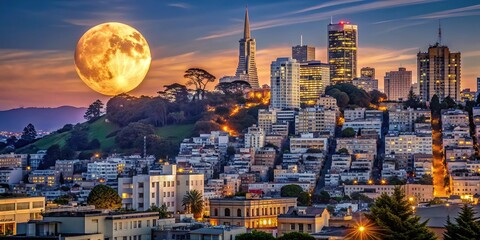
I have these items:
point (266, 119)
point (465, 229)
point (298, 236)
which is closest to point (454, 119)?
point (266, 119)

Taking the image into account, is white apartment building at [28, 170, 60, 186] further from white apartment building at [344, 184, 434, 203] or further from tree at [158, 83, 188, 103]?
white apartment building at [344, 184, 434, 203]

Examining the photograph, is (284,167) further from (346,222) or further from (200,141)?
(346,222)

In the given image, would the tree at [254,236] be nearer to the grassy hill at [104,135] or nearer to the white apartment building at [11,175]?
the white apartment building at [11,175]

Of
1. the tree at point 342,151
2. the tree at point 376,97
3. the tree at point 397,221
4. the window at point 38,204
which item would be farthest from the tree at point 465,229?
the tree at point 376,97

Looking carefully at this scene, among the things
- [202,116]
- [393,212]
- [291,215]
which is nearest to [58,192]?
[202,116]

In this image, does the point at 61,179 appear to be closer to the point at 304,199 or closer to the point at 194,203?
the point at 304,199

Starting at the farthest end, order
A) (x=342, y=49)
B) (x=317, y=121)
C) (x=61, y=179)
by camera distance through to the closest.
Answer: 1. (x=342, y=49)
2. (x=317, y=121)
3. (x=61, y=179)
